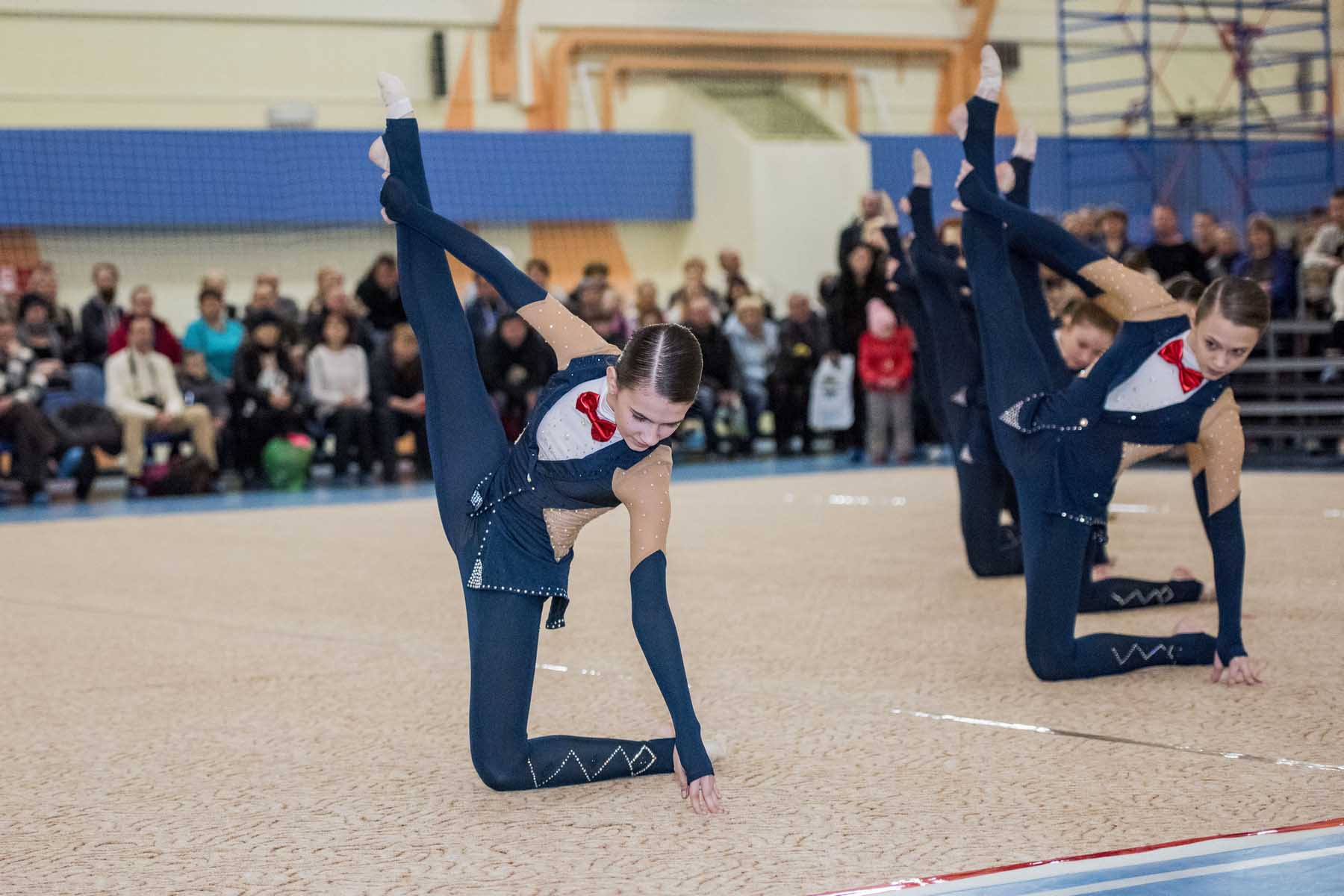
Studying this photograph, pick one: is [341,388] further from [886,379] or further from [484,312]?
[886,379]

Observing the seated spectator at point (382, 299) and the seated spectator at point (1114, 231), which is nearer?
the seated spectator at point (1114, 231)

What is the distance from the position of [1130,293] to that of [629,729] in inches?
62.5

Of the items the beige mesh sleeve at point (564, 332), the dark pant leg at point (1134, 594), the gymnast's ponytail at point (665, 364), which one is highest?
the beige mesh sleeve at point (564, 332)

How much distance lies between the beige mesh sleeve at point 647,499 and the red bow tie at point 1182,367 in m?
1.43

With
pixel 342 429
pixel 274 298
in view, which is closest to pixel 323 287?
pixel 274 298

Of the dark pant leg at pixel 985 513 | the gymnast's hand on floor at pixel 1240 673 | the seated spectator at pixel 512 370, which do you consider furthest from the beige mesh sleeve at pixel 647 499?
the seated spectator at pixel 512 370

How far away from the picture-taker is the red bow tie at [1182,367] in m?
3.51

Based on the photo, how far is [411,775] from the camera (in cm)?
294

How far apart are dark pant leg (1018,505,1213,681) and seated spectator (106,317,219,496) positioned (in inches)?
299

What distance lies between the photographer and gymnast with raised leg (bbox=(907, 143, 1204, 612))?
4.60 m

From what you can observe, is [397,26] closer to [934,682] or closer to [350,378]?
[350,378]

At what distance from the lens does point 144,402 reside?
1008 centimetres

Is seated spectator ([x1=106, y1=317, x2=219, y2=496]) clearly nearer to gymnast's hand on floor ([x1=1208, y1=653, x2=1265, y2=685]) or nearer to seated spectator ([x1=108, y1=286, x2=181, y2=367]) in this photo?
seated spectator ([x1=108, y1=286, x2=181, y2=367])

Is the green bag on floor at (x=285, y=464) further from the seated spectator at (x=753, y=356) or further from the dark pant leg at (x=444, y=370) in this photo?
the dark pant leg at (x=444, y=370)
